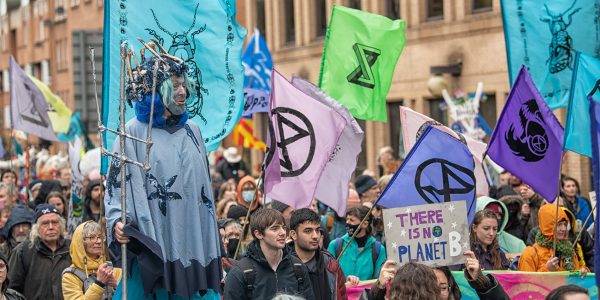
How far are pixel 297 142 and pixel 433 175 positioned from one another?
1.61 meters

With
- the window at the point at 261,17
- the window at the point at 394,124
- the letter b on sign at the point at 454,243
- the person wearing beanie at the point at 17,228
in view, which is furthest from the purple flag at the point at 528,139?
the window at the point at 261,17

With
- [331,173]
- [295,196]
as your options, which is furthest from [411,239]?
[331,173]

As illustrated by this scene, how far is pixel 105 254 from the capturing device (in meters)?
8.45

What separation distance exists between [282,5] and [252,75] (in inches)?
581

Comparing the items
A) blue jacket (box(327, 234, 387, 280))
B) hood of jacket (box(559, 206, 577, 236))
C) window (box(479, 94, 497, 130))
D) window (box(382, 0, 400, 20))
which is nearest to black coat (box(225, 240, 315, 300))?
blue jacket (box(327, 234, 387, 280))

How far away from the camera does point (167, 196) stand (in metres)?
7.34

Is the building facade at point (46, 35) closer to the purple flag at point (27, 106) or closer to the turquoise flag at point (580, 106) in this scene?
the purple flag at point (27, 106)

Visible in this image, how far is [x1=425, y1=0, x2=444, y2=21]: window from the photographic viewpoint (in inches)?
1166

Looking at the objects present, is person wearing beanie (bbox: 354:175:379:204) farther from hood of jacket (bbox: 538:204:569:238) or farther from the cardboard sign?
the cardboard sign

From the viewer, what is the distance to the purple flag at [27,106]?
1923cm

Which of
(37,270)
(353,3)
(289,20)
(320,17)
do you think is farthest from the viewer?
(289,20)

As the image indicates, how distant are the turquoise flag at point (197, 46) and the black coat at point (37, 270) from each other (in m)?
1.48

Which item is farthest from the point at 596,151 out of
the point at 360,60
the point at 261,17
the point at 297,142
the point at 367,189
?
the point at 261,17

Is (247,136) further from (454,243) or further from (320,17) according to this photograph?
(454,243)
